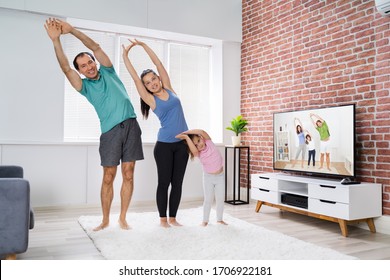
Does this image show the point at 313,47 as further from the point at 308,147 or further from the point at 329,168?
the point at 329,168

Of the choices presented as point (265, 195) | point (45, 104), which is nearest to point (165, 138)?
point (265, 195)

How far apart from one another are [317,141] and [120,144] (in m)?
1.91

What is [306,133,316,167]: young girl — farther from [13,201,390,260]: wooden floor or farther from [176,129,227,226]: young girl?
[176,129,227,226]: young girl

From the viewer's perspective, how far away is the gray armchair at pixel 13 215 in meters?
1.95

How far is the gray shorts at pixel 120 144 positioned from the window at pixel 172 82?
1.60 metres

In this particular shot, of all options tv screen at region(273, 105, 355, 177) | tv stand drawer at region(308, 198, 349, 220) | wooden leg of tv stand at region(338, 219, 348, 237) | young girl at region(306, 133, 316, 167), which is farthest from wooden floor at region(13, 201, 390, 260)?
young girl at region(306, 133, 316, 167)

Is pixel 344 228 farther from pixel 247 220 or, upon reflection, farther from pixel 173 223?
pixel 173 223

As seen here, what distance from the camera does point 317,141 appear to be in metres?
3.41

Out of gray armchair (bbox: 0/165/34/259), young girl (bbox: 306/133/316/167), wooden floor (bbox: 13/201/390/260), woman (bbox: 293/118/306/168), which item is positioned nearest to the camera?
gray armchair (bbox: 0/165/34/259)

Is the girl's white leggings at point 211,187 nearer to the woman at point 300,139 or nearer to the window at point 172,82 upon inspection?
the woman at point 300,139

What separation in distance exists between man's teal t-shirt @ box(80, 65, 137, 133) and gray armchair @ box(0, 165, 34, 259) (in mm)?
909

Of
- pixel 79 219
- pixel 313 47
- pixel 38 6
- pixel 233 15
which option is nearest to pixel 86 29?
pixel 38 6

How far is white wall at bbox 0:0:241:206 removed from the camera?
365 centimetres

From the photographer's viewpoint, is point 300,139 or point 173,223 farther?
point 300,139
